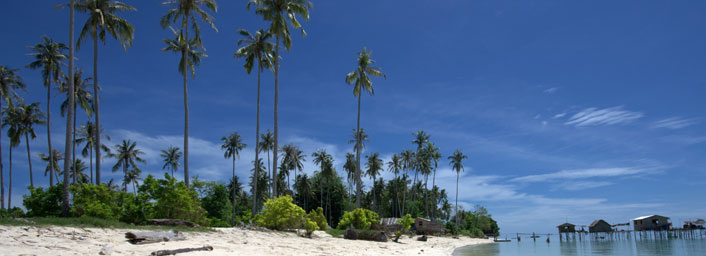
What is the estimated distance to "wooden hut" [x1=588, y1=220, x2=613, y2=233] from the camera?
7784 centimetres

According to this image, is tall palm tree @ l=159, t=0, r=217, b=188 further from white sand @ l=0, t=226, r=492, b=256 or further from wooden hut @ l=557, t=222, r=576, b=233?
wooden hut @ l=557, t=222, r=576, b=233

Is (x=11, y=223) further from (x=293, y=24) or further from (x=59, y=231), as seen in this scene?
(x=293, y=24)

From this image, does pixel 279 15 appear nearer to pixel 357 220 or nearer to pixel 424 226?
pixel 357 220

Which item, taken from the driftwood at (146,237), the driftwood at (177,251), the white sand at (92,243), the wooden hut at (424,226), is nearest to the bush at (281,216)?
the white sand at (92,243)

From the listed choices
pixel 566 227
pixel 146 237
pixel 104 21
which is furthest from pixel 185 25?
pixel 566 227

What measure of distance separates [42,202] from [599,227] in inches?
3326

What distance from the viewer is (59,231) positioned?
12953mm

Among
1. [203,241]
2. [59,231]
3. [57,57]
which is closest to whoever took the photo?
[59,231]

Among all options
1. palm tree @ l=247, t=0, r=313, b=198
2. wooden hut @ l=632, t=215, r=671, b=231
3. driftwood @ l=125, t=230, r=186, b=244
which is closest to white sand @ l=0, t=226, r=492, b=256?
driftwood @ l=125, t=230, r=186, b=244

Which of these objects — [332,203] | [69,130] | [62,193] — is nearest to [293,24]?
[69,130]

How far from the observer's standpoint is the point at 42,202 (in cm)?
2136

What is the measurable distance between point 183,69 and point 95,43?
540cm

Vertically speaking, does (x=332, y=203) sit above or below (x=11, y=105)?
below

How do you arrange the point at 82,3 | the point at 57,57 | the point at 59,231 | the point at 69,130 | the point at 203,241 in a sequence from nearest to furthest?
the point at 59,231, the point at 203,241, the point at 69,130, the point at 82,3, the point at 57,57
